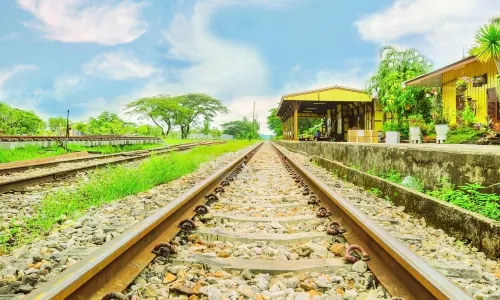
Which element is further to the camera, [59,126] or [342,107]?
[59,126]

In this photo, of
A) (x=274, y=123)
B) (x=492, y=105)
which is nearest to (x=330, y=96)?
(x=492, y=105)

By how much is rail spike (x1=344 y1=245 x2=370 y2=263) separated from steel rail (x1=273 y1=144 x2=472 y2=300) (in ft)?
0.16

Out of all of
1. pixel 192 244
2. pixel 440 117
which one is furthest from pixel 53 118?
pixel 192 244

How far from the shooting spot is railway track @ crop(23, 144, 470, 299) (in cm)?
177

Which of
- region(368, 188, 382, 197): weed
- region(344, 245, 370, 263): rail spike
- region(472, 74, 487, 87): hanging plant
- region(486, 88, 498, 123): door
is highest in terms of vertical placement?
region(472, 74, 487, 87): hanging plant

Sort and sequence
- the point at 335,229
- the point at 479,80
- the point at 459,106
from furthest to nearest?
the point at 459,106
the point at 479,80
the point at 335,229

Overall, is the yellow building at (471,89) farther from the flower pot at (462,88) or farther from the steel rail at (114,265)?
the steel rail at (114,265)

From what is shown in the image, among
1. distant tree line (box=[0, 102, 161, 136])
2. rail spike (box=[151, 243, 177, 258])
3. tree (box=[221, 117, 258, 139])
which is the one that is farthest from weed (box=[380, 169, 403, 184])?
tree (box=[221, 117, 258, 139])

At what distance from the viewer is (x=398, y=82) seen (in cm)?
2070

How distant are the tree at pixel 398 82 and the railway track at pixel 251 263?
17580mm

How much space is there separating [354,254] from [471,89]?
14.4 metres

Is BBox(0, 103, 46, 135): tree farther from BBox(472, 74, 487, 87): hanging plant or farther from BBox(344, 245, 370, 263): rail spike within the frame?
BBox(344, 245, 370, 263): rail spike

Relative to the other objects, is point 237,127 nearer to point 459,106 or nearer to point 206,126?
point 206,126

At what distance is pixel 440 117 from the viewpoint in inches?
560
